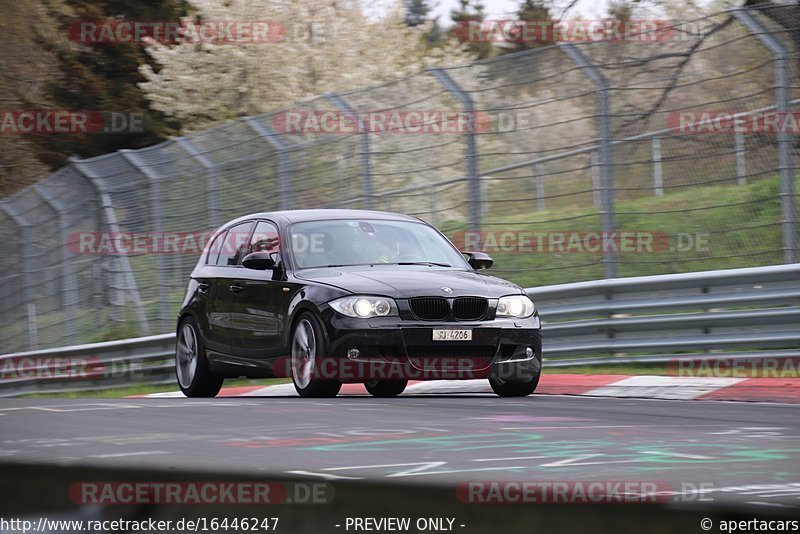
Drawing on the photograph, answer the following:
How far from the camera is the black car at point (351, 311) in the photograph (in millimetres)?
9719

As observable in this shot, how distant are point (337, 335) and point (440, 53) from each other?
3480 cm

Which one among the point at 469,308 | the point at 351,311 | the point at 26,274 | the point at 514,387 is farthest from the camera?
the point at 26,274

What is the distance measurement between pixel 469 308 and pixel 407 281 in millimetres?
493

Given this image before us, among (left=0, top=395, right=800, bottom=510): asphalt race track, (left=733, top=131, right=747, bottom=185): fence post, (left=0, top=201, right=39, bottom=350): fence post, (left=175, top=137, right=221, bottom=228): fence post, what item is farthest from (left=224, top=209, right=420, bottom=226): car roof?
(left=0, top=201, right=39, bottom=350): fence post

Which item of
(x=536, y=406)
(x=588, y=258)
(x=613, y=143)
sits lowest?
(x=536, y=406)

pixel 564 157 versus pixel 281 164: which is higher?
pixel 281 164

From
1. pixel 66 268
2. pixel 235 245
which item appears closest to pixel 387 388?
pixel 235 245

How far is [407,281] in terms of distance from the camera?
32.8ft

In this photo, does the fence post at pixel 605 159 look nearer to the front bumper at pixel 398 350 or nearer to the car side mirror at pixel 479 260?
the car side mirror at pixel 479 260

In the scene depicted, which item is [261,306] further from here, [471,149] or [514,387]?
[471,149]

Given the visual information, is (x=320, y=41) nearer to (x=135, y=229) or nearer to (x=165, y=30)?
(x=165, y=30)

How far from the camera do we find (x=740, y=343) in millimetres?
11555

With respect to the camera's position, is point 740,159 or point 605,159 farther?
point 605,159

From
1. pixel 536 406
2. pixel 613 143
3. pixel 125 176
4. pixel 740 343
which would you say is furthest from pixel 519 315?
pixel 125 176
